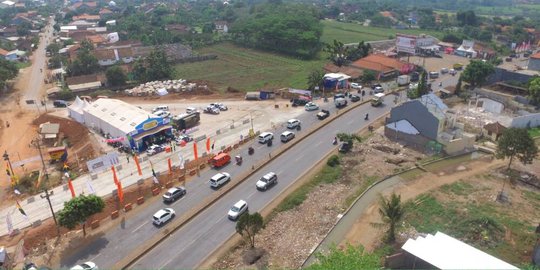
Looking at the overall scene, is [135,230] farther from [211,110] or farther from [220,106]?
[220,106]

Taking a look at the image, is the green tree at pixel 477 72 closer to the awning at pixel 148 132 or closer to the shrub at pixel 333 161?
the shrub at pixel 333 161

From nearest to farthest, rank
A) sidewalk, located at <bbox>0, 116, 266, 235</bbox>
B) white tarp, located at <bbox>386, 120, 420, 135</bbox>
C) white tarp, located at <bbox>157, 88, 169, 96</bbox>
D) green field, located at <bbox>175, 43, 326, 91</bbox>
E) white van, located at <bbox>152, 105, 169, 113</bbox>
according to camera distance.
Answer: sidewalk, located at <bbox>0, 116, 266, 235</bbox> → white tarp, located at <bbox>386, 120, 420, 135</bbox> → white van, located at <bbox>152, 105, 169, 113</bbox> → white tarp, located at <bbox>157, 88, 169, 96</bbox> → green field, located at <bbox>175, 43, 326, 91</bbox>

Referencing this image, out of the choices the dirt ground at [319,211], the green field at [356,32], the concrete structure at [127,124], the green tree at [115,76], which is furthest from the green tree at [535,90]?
the green tree at [115,76]

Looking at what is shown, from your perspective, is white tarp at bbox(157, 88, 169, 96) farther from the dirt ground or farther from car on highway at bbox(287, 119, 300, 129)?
the dirt ground

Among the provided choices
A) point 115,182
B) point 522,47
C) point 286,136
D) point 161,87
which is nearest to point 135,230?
point 115,182

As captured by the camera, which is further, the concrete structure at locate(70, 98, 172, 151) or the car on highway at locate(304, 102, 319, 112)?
the car on highway at locate(304, 102, 319, 112)

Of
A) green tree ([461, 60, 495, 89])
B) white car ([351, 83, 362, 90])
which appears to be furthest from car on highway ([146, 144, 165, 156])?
green tree ([461, 60, 495, 89])

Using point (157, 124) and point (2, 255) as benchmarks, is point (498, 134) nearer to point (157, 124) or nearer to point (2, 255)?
point (157, 124)
